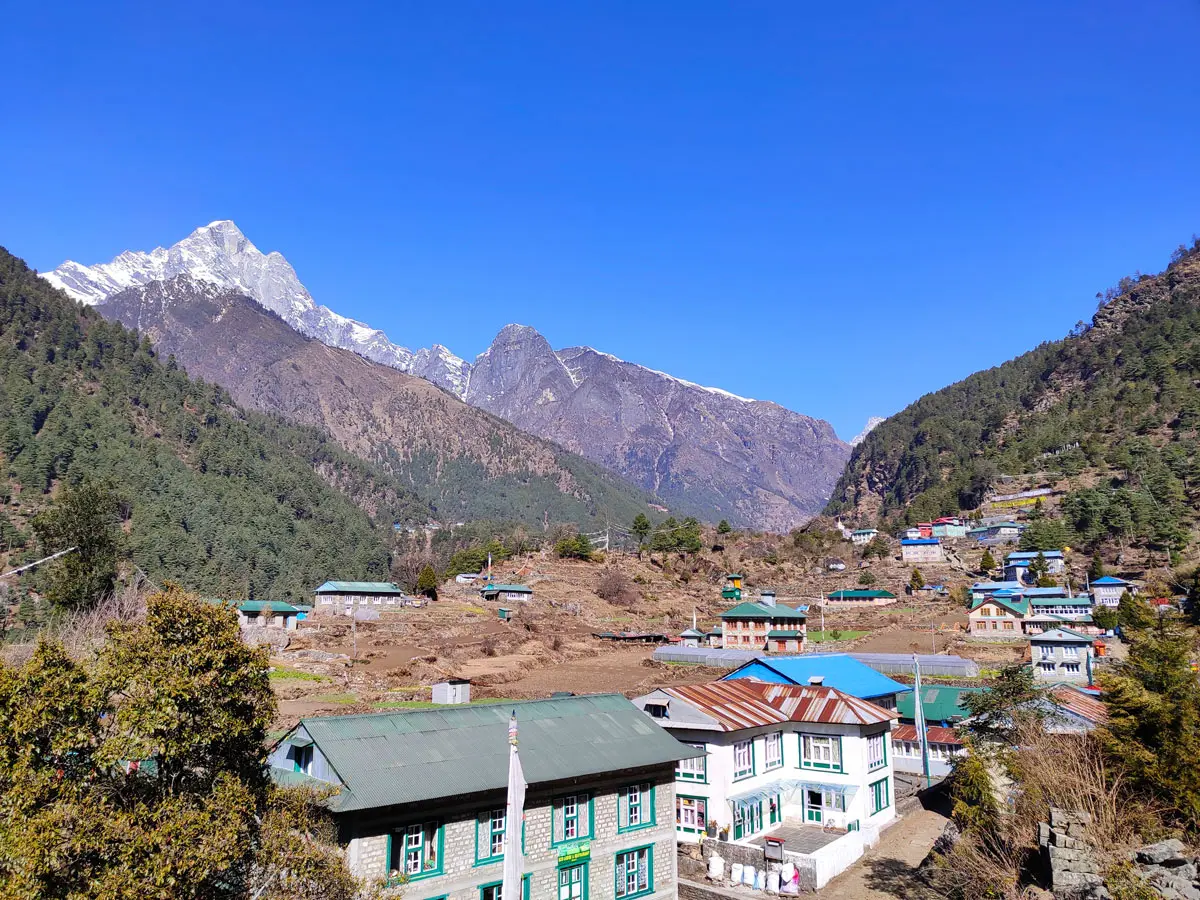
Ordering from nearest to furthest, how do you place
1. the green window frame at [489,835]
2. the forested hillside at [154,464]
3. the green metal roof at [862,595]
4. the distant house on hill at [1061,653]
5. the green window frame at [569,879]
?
the green window frame at [489,835], the green window frame at [569,879], the distant house on hill at [1061,653], the forested hillside at [154,464], the green metal roof at [862,595]

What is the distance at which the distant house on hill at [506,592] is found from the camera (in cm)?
11462

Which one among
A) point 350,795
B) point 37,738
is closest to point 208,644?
point 37,738

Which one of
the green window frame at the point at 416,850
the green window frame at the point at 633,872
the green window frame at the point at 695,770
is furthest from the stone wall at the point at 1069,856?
the green window frame at the point at 416,850

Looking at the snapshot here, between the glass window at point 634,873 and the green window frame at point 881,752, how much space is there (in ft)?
37.6

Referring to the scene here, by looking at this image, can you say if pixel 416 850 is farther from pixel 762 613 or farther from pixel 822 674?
pixel 762 613

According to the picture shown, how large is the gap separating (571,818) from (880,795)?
52.0ft

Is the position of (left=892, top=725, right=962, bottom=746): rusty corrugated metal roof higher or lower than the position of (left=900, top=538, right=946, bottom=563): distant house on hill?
lower

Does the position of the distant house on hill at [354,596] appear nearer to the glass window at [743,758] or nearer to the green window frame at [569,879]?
the glass window at [743,758]

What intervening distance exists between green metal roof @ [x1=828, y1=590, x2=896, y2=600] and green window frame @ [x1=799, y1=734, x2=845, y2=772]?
8823 centimetres

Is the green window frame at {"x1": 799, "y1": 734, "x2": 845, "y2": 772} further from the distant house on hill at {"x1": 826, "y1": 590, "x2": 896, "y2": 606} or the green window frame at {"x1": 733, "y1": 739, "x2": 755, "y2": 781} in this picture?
the distant house on hill at {"x1": 826, "y1": 590, "x2": 896, "y2": 606}

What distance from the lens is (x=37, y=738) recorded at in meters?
12.2

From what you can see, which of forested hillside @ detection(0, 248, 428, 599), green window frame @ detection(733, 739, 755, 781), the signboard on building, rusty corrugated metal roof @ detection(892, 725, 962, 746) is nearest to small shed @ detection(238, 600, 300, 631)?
forested hillside @ detection(0, 248, 428, 599)

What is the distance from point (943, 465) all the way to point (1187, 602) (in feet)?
431

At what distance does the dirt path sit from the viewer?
24.2 metres
